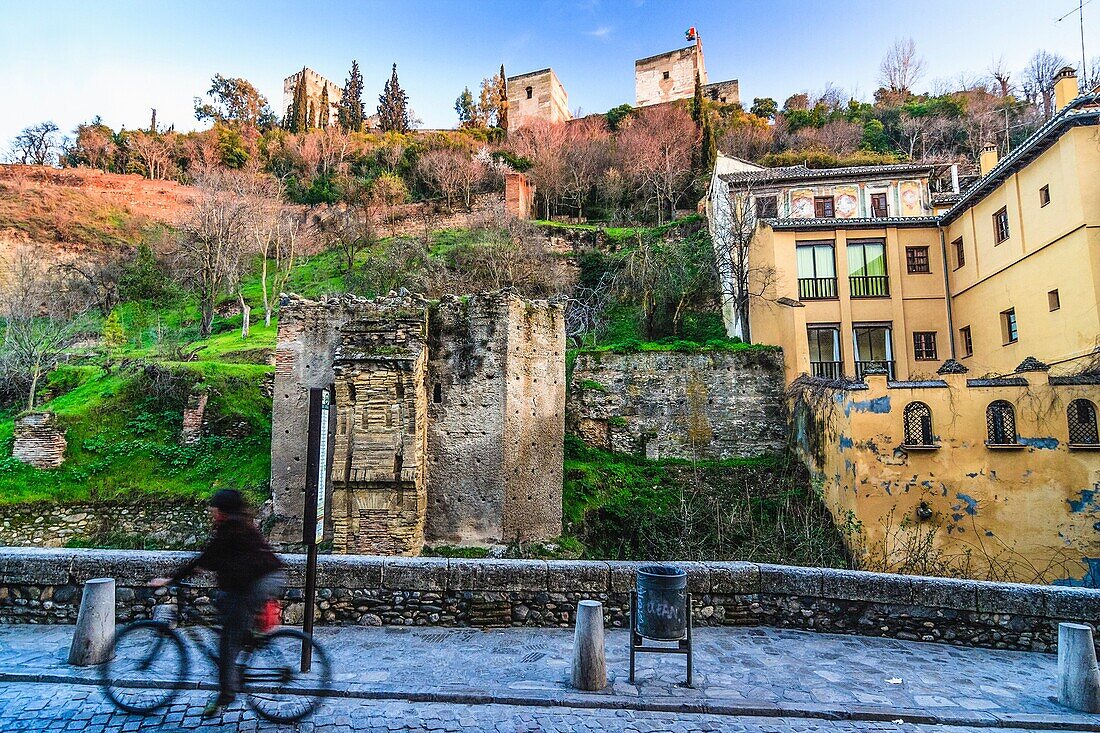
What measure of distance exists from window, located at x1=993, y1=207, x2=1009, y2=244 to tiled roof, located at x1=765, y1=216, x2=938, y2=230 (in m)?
2.55

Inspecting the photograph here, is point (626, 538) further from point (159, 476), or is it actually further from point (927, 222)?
point (927, 222)

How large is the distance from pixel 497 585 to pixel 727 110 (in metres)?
51.5

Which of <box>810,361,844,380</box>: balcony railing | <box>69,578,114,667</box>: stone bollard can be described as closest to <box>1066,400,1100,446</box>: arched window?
<box>810,361,844,380</box>: balcony railing

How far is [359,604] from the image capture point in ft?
23.9

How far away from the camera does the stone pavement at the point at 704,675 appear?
532 cm

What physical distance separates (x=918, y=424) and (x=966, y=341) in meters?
8.46

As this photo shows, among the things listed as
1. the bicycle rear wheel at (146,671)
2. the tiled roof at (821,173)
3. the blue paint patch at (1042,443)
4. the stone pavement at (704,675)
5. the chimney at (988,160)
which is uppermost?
the tiled roof at (821,173)

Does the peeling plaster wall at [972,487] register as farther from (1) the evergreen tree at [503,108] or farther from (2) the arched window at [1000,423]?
(1) the evergreen tree at [503,108]

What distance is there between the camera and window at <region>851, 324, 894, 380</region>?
68.9ft

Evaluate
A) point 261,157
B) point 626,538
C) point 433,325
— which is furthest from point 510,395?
point 261,157

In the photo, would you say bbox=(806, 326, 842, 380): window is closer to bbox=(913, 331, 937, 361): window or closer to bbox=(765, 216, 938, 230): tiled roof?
bbox=(913, 331, 937, 361): window

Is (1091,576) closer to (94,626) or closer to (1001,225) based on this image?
(1001,225)

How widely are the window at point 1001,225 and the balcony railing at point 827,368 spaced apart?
19.0 feet

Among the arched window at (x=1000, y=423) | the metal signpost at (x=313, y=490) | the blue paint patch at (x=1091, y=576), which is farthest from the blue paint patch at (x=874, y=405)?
the metal signpost at (x=313, y=490)
